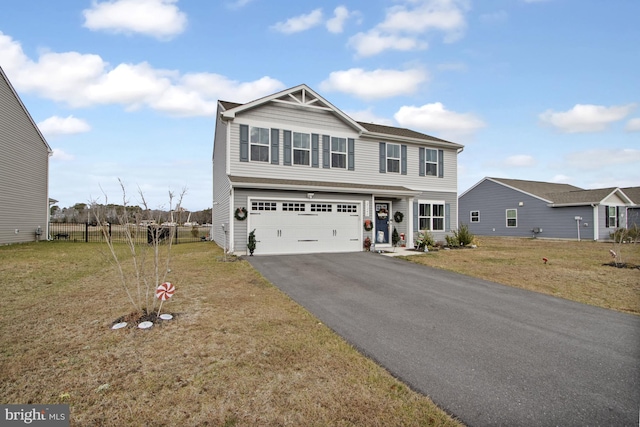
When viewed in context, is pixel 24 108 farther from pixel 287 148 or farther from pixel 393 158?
pixel 393 158

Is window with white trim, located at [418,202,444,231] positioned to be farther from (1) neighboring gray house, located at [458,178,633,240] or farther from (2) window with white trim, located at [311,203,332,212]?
(1) neighboring gray house, located at [458,178,633,240]

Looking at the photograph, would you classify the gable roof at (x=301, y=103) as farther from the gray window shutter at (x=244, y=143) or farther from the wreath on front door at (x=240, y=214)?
the wreath on front door at (x=240, y=214)

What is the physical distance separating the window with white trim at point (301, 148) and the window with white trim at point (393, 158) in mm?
4560

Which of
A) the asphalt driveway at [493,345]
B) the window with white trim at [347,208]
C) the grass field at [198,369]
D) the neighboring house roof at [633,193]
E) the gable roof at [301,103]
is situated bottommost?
the asphalt driveway at [493,345]

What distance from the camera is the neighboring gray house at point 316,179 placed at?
13.6m

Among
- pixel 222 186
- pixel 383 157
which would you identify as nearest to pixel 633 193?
pixel 383 157

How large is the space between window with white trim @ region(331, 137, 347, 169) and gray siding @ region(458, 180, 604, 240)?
1767 centimetres

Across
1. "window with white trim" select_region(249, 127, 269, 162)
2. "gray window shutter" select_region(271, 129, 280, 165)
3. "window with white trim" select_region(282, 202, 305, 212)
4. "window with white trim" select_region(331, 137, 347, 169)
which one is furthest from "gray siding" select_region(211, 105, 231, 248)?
"window with white trim" select_region(331, 137, 347, 169)

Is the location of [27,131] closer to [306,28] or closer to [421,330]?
[306,28]

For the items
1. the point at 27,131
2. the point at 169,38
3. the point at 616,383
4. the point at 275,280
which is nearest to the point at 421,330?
the point at 616,383

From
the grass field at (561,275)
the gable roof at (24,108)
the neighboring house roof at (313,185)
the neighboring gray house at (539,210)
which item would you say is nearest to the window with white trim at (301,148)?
the neighboring house roof at (313,185)

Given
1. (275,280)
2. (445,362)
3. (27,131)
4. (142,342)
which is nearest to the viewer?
(445,362)

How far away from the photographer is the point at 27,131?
18594 millimetres

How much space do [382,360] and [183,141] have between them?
14.6m
